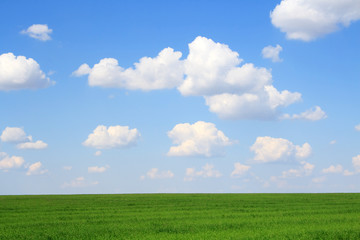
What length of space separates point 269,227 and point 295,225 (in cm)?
201

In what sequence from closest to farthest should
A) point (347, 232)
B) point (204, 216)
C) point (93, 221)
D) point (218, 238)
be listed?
point (218, 238) < point (347, 232) < point (93, 221) < point (204, 216)

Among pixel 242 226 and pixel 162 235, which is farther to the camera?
pixel 242 226

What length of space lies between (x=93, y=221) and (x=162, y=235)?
839cm

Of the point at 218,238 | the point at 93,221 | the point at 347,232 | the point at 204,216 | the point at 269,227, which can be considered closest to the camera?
the point at 218,238

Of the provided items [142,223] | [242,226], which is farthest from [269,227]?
[142,223]

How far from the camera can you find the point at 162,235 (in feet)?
71.6

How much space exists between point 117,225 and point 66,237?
15.3 feet

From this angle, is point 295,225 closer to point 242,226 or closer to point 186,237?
point 242,226

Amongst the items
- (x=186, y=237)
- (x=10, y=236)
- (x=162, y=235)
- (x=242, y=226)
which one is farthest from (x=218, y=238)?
(x=10, y=236)

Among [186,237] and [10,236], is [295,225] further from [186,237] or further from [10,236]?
[10,236]

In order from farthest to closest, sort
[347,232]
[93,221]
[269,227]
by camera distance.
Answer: [93,221] < [269,227] < [347,232]

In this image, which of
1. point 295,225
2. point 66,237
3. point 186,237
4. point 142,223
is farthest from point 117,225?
point 295,225

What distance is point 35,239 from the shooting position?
68.9ft

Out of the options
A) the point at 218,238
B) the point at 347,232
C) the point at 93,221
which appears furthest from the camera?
the point at 93,221
